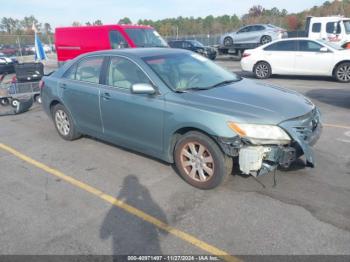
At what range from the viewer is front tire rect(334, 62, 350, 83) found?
1114 centimetres

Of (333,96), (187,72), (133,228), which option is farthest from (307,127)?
(333,96)

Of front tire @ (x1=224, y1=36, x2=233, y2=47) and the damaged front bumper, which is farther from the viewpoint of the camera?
front tire @ (x1=224, y1=36, x2=233, y2=47)

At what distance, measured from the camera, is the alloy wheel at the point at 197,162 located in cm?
392

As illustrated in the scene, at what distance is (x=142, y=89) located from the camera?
4.20 m

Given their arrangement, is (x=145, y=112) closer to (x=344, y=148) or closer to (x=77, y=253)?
(x=77, y=253)

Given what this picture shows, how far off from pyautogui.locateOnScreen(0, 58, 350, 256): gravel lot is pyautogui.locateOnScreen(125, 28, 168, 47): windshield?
787 cm

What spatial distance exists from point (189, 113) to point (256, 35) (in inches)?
756

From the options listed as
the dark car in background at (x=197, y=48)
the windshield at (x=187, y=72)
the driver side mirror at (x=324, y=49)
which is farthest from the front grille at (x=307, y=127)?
the dark car in background at (x=197, y=48)

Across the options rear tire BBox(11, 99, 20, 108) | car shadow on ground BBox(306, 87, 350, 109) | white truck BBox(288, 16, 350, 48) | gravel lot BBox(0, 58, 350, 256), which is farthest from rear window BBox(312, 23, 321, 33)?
rear tire BBox(11, 99, 20, 108)

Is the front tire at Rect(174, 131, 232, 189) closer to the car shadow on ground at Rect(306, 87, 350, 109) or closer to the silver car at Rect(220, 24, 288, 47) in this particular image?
the car shadow on ground at Rect(306, 87, 350, 109)

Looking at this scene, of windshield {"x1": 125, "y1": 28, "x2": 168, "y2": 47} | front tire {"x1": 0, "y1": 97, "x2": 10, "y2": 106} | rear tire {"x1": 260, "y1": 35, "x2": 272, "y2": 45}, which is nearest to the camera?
front tire {"x1": 0, "y1": 97, "x2": 10, "y2": 106}

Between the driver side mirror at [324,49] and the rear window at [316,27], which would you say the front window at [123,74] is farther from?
the rear window at [316,27]

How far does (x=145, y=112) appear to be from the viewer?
4.39 m

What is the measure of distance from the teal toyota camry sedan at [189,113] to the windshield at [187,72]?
0.01 m
